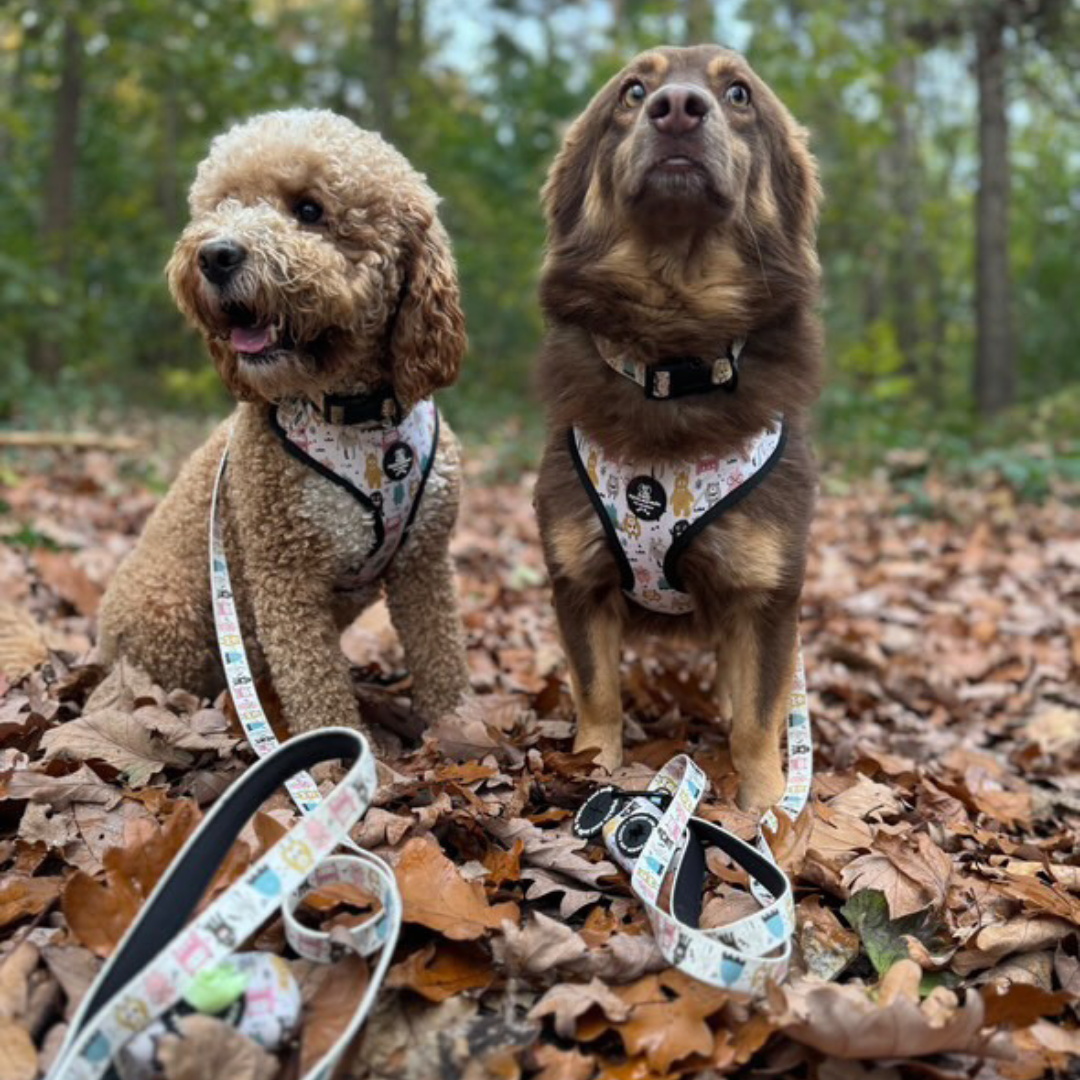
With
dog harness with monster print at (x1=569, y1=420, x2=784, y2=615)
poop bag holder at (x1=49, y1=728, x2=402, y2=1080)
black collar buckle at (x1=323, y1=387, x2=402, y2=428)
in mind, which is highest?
black collar buckle at (x1=323, y1=387, x2=402, y2=428)

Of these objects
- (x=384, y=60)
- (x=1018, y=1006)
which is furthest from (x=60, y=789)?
(x=384, y=60)

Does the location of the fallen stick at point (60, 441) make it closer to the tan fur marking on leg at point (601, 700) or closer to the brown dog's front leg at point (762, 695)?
the tan fur marking on leg at point (601, 700)

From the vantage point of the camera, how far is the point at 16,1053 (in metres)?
1.70

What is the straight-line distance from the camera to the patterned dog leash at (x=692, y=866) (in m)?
1.98

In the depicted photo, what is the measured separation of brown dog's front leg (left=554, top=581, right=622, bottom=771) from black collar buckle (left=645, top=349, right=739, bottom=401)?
661 mm

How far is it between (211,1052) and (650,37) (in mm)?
12516

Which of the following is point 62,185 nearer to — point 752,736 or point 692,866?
point 752,736

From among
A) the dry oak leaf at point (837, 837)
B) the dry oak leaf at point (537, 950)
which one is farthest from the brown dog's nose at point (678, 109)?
the dry oak leaf at point (537, 950)

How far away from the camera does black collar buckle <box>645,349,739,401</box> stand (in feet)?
9.53

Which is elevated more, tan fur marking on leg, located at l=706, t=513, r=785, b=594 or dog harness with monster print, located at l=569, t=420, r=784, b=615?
dog harness with monster print, located at l=569, t=420, r=784, b=615

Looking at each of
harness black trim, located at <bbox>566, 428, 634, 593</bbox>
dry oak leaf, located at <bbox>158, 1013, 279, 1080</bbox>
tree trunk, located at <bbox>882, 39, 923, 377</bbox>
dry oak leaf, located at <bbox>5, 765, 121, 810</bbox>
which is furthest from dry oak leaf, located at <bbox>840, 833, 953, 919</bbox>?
tree trunk, located at <bbox>882, 39, 923, 377</bbox>

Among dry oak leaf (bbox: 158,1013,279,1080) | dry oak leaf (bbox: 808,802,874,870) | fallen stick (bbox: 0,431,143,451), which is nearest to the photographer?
dry oak leaf (bbox: 158,1013,279,1080)

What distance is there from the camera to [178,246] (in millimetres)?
2854

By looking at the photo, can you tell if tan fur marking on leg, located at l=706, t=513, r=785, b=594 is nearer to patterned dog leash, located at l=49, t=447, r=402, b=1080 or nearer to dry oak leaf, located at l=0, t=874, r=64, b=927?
patterned dog leash, located at l=49, t=447, r=402, b=1080
